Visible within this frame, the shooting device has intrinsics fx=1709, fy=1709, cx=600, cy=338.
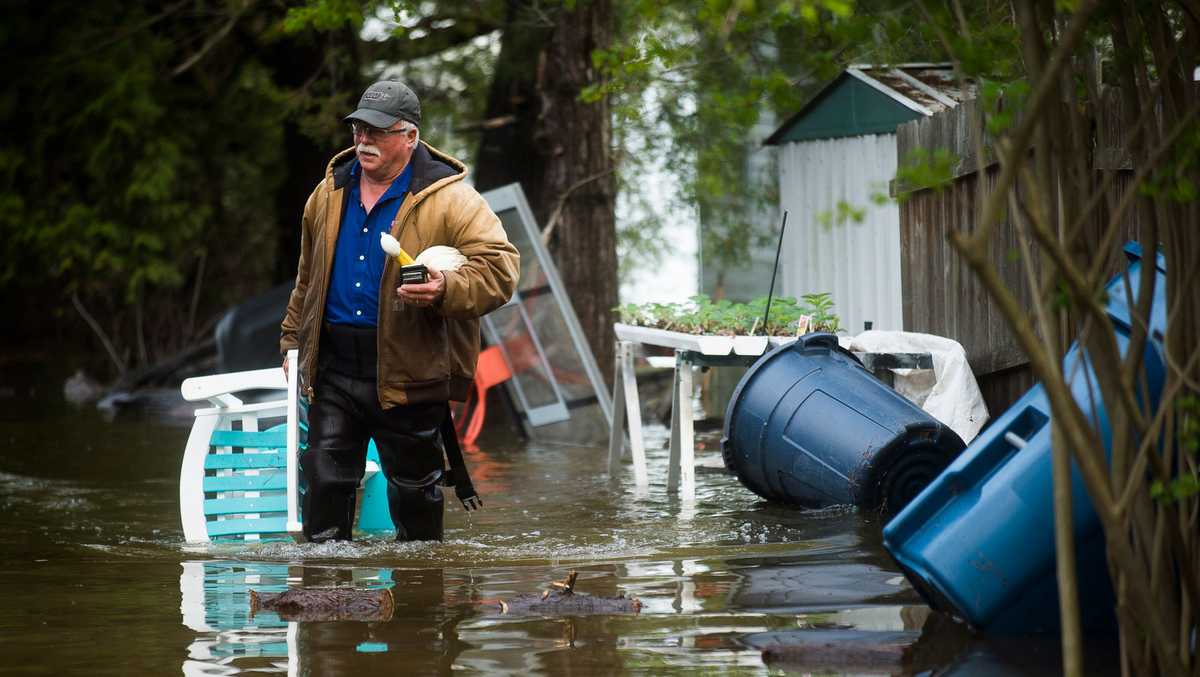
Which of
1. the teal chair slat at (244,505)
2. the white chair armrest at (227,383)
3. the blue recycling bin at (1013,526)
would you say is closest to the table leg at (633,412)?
the teal chair slat at (244,505)

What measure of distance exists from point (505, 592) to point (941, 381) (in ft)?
9.03

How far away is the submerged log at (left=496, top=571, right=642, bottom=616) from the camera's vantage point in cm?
524

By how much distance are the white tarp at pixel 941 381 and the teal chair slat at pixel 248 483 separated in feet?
8.75

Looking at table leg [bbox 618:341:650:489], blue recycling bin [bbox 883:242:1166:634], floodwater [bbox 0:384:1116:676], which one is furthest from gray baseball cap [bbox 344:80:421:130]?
table leg [bbox 618:341:650:489]

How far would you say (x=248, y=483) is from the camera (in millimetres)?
7484

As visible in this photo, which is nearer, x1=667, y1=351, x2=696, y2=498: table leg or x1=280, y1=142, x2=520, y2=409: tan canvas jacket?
x1=280, y1=142, x2=520, y2=409: tan canvas jacket

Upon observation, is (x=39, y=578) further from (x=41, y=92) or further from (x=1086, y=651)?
(x=41, y=92)

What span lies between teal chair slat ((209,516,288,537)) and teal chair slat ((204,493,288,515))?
1.7 inches

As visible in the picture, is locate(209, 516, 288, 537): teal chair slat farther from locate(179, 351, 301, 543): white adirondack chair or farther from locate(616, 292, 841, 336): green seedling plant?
locate(616, 292, 841, 336): green seedling plant

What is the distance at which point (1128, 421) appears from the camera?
12.5ft

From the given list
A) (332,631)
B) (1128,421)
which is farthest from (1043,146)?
(332,631)

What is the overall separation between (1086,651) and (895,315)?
4.83m

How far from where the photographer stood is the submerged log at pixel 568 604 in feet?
17.2

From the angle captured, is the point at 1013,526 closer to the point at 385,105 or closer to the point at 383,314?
the point at 383,314
